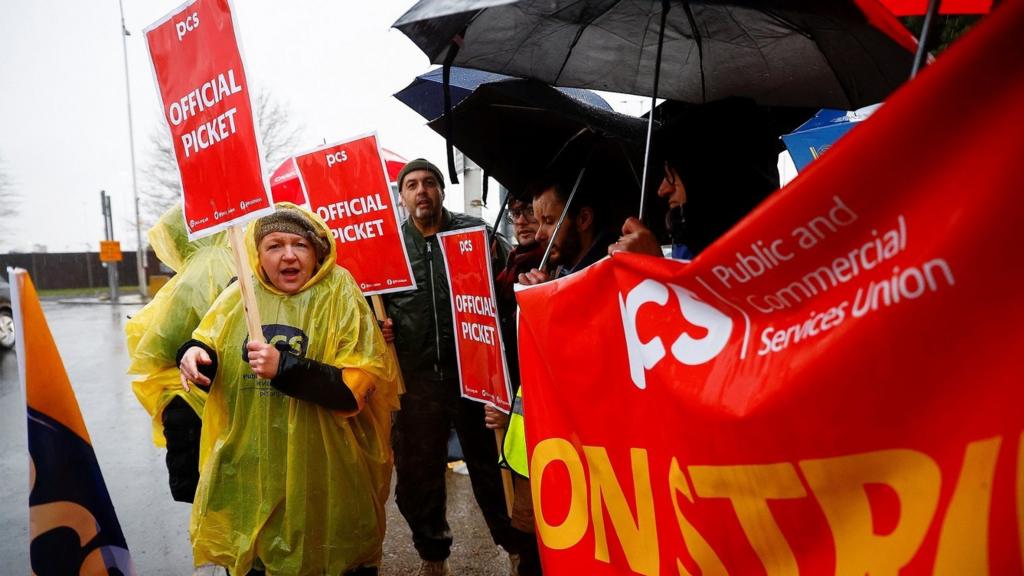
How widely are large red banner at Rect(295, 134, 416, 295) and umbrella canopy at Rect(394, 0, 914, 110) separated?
0.95 m

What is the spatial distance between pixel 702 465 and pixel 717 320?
0.32 meters

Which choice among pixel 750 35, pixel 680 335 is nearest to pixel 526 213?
pixel 750 35

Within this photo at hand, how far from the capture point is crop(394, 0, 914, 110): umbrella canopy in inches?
97.7

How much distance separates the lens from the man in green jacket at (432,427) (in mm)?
3602

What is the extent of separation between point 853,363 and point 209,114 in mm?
2387

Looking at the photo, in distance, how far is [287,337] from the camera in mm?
2775

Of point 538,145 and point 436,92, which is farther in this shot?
point 436,92

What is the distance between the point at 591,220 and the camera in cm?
297

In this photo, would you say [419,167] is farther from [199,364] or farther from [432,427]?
[199,364]

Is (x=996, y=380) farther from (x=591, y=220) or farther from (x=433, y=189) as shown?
(x=433, y=189)

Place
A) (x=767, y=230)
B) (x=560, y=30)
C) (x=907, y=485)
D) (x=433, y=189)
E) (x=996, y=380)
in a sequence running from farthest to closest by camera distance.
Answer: (x=433, y=189)
(x=560, y=30)
(x=767, y=230)
(x=907, y=485)
(x=996, y=380)

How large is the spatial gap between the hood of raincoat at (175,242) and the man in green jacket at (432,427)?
3.75 ft

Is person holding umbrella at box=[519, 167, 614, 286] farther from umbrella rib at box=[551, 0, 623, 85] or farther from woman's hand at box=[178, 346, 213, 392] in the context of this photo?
woman's hand at box=[178, 346, 213, 392]

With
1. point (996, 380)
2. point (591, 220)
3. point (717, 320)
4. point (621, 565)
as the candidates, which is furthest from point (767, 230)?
point (591, 220)
